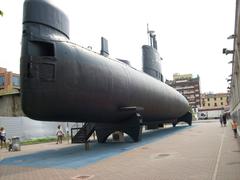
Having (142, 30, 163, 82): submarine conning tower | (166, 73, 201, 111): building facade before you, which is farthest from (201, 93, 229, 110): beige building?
(142, 30, 163, 82): submarine conning tower

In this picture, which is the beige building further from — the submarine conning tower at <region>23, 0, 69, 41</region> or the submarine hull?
the submarine conning tower at <region>23, 0, 69, 41</region>

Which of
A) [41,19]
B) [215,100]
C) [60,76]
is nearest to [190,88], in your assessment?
[215,100]

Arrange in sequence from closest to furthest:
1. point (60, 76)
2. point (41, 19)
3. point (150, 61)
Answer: point (60, 76) → point (41, 19) → point (150, 61)

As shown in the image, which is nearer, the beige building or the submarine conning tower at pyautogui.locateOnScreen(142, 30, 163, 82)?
the submarine conning tower at pyautogui.locateOnScreen(142, 30, 163, 82)

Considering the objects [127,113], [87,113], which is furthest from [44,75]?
[127,113]

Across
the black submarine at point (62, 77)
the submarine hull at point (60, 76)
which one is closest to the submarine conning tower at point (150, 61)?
the black submarine at point (62, 77)

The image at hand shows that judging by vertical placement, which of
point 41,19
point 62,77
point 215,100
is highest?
point 41,19

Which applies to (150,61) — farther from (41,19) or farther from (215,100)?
(215,100)

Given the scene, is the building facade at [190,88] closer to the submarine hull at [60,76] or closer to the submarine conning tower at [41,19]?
the submarine hull at [60,76]

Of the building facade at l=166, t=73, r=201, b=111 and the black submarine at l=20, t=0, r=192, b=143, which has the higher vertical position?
the building facade at l=166, t=73, r=201, b=111

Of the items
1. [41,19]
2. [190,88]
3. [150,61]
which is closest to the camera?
[41,19]

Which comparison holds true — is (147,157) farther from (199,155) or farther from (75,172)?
(75,172)

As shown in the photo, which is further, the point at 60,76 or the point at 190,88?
the point at 190,88

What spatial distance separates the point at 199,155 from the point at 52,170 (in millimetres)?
6122
